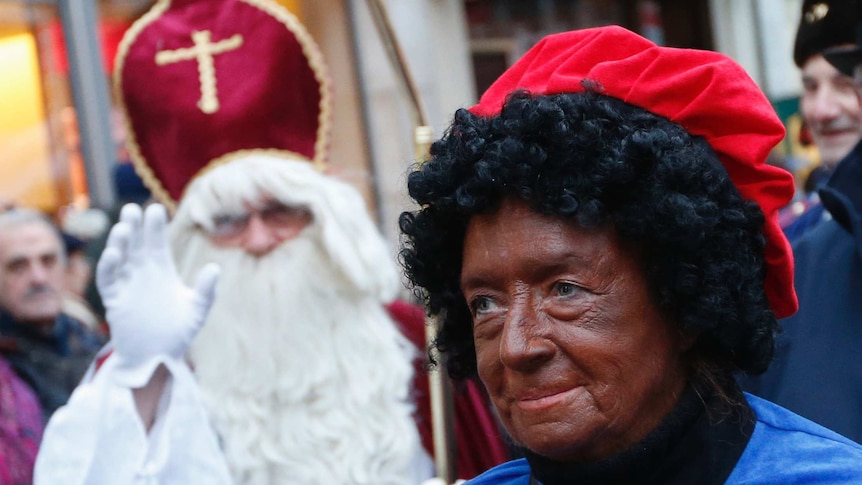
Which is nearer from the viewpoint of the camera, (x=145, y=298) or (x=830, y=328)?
(x=830, y=328)

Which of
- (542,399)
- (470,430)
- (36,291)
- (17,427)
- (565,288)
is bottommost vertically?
(470,430)

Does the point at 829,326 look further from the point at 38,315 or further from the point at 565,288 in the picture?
the point at 38,315

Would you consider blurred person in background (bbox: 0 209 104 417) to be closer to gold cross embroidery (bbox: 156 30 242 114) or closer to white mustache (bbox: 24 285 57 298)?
white mustache (bbox: 24 285 57 298)

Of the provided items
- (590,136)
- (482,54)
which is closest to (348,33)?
(482,54)

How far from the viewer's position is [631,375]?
1709 millimetres

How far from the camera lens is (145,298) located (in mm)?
2979

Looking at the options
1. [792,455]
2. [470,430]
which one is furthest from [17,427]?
[792,455]

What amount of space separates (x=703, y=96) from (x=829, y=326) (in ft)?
2.97

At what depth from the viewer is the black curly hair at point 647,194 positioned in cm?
172

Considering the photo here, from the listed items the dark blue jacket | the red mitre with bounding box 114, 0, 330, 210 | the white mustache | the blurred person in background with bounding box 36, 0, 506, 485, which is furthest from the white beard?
the dark blue jacket

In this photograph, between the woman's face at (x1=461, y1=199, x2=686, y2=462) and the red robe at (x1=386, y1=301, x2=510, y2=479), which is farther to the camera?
the red robe at (x1=386, y1=301, x2=510, y2=479)

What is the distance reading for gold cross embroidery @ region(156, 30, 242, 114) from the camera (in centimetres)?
375

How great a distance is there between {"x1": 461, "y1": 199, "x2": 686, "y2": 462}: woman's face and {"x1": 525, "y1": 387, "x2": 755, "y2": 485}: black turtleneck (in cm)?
2

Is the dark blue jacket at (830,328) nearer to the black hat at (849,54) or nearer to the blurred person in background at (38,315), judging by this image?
the black hat at (849,54)
